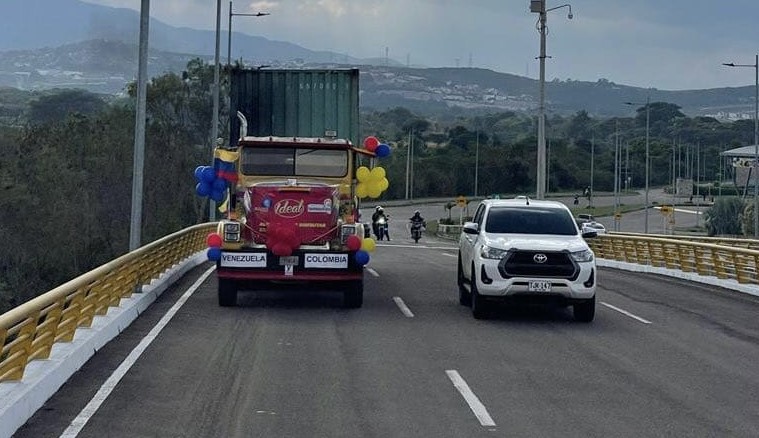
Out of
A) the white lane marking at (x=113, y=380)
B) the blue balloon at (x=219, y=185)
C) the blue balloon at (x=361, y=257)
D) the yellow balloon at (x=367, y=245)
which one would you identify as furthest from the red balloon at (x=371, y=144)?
the white lane marking at (x=113, y=380)

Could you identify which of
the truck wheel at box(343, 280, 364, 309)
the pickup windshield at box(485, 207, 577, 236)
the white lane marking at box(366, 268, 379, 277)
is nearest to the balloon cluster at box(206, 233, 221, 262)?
the truck wheel at box(343, 280, 364, 309)

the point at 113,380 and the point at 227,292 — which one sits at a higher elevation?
the point at 227,292

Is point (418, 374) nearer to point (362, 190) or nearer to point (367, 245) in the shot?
point (367, 245)

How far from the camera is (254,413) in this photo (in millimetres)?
9703

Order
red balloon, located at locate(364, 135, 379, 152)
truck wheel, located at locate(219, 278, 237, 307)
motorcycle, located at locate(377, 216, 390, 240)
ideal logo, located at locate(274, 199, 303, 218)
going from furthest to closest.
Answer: motorcycle, located at locate(377, 216, 390, 240)
red balloon, located at locate(364, 135, 379, 152)
ideal logo, located at locate(274, 199, 303, 218)
truck wheel, located at locate(219, 278, 237, 307)

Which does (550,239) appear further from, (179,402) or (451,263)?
(451,263)

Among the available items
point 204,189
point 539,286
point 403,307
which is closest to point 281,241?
point 204,189

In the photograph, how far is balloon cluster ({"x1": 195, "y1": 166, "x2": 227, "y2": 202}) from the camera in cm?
1819

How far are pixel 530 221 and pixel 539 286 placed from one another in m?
1.77

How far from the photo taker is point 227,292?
57.8ft

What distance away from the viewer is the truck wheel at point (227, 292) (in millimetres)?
17469

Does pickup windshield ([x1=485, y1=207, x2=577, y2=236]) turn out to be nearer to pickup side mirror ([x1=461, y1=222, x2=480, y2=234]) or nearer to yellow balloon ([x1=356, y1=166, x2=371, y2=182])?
pickup side mirror ([x1=461, y1=222, x2=480, y2=234])

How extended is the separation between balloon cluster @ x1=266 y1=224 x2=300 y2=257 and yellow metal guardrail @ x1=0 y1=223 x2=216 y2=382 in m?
2.15

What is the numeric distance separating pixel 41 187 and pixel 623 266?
1317 inches
